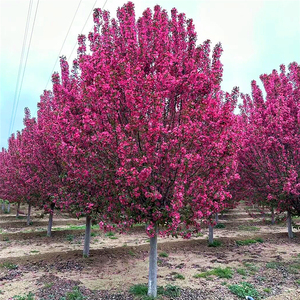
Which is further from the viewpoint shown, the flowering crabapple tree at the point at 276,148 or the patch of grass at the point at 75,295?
the flowering crabapple tree at the point at 276,148

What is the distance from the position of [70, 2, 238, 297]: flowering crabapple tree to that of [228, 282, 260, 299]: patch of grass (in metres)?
2.47

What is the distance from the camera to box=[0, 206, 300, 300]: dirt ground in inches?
280

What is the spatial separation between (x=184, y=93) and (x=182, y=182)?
2.22 m

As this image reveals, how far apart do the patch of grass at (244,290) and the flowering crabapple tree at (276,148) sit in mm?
3163

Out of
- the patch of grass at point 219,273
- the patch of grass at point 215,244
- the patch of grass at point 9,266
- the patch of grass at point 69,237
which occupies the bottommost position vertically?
the patch of grass at point 69,237

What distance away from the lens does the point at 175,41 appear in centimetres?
682

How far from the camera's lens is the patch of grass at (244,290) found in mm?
6879

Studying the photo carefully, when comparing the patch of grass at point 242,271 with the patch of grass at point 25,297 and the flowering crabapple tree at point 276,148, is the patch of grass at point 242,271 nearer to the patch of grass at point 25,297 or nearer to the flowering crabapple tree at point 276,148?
→ the flowering crabapple tree at point 276,148

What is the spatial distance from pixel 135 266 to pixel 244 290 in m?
4.08

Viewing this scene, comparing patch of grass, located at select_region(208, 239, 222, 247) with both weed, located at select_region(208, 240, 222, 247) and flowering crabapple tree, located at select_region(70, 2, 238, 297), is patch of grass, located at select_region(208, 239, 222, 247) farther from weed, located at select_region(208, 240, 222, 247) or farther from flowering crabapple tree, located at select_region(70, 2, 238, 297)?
flowering crabapple tree, located at select_region(70, 2, 238, 297)

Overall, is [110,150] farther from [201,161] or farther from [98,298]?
[98,298]

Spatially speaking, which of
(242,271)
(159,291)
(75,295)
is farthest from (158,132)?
(242,271)

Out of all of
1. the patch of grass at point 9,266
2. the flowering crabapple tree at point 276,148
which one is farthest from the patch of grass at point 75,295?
the flowering crabapple tree at point 276,148

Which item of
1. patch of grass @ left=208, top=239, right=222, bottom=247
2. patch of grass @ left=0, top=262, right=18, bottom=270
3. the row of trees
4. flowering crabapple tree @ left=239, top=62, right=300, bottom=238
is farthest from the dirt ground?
flowering crabapple tree @ left=239, top=62, right=300, bottom=238
